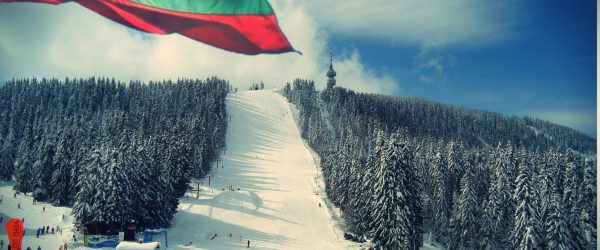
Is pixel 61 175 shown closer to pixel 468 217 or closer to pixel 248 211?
pixel 248 211

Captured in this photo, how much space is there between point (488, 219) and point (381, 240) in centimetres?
1256

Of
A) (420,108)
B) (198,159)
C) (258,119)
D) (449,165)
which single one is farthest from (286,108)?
(449,165)

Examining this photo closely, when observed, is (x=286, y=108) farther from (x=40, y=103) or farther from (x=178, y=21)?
(x=178, y=21)

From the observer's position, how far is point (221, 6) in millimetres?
7840

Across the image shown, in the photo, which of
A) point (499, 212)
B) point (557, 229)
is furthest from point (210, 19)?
point (499, 212)

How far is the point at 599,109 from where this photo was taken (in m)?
13.5

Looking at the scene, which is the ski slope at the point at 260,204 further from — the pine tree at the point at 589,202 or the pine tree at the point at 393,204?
the pine tree at the point at 589,202

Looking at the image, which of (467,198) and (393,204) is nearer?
(393,204)

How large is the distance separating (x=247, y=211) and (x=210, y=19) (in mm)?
52278

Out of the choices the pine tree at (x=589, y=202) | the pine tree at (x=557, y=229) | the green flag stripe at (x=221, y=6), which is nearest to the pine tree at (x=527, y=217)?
the pine tree at (x=557, y=229)

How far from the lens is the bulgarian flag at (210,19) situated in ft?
25.6

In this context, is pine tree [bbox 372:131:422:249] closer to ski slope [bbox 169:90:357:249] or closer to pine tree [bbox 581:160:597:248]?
ski slope [bbox 169:90:357:249]

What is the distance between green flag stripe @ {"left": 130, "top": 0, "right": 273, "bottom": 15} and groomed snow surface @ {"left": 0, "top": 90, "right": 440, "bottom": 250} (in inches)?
1054

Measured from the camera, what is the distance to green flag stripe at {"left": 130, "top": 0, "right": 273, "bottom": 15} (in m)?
7.79
